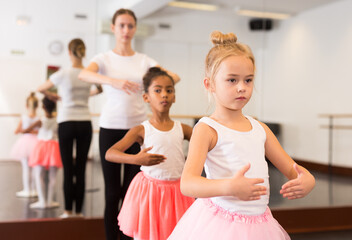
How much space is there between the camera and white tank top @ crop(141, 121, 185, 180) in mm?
1856

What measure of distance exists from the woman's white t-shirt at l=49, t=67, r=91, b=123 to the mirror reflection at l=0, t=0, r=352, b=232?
0.27 ft

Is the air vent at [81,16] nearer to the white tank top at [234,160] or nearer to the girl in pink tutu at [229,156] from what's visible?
the girl in pink tutu at [229,156]

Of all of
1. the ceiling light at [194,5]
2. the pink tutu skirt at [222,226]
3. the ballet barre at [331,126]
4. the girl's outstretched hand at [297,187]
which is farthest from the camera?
the ballet barre at [331,126]

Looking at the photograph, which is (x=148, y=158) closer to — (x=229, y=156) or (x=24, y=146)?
(x=229, y=156)

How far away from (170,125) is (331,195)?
2.56 metres

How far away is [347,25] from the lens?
13.5 ft

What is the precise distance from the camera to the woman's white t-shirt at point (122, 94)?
223 centimetres

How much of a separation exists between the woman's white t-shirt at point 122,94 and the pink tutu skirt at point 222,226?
1.03 metres

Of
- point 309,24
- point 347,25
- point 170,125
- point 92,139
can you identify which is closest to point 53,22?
point 92,139

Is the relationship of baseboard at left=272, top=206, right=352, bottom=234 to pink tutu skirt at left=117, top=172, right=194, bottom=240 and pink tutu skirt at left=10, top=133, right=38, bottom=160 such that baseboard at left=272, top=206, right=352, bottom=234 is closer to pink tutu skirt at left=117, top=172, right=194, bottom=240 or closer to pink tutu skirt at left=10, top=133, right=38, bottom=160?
pink tutu skirt at left=117, top=172, right=194, bottom=240

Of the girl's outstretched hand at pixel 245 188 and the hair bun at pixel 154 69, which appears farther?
the hair bun at pixel 154 69

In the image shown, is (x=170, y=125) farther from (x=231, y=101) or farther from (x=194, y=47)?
(x=194, y=47)

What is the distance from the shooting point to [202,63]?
3406mm

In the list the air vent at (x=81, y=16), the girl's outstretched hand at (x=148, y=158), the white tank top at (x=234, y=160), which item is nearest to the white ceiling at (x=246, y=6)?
the air vent at (x=81, y=16)
